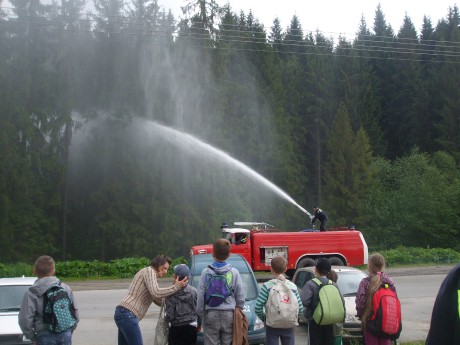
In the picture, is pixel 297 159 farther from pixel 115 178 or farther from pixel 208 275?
pixel 208 275

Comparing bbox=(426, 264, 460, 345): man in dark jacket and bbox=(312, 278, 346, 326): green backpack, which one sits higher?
bbox=(426, 264, 460, 345): man in dark jacket

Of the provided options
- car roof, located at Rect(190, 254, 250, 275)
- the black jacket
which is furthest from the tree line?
car roof, located at Rect(190, 254, 250, 275)

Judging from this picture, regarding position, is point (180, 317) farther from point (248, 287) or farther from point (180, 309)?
point (248, 287)

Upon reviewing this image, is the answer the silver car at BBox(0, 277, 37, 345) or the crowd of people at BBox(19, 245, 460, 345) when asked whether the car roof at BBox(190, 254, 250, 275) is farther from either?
the crowd of people at BBox(19, 245, 460, 345)

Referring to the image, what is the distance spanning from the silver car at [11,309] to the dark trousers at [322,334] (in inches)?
173

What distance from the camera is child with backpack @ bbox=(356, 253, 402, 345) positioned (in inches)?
267

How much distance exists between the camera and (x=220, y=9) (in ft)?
154

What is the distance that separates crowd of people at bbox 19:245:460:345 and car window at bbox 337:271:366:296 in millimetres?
4871

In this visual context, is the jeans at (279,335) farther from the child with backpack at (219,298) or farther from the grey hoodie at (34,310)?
the grey hoodie at (34,310)

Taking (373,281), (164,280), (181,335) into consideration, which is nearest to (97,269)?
(164,280)

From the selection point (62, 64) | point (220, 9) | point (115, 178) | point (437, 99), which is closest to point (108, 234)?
point (115, 178)

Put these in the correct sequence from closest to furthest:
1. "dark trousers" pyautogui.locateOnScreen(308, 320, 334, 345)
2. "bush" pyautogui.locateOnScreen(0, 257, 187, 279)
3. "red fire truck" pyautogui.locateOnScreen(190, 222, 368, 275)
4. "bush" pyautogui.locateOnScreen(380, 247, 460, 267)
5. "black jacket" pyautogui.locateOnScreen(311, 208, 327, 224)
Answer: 1. "dark trousers" pyautogui.locateOnScreen(308, 320, 334, 345)
2. "red fire truck" pyautogui.locateOnScreen(190, 222, 368, 275)
3. "black jacket" pyautogui.locateOnScreen(311, 208, 327, 224)
4. "bush" pyautogui.locateOnScreen(0, 257, 187, 279)
5. "bush" pyautogui.locateOnScreen(380, 247, 460, 267)

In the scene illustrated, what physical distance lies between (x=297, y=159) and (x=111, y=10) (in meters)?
23.5

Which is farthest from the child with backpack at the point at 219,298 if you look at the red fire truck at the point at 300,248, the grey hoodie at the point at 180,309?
the red fire truck at the point at 300,248
